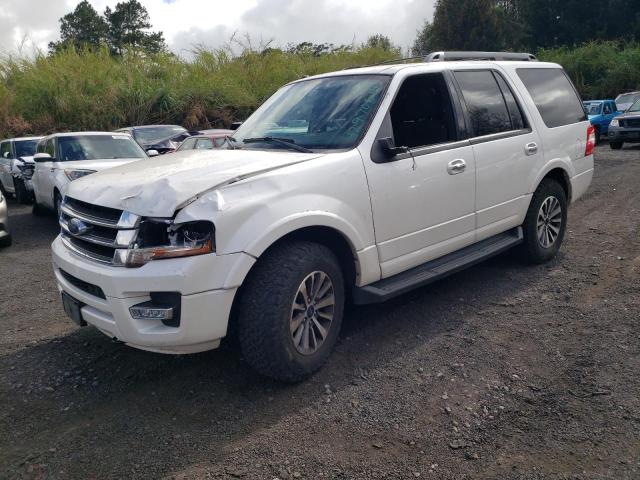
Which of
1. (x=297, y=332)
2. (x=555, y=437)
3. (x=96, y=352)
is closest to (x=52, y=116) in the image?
(x=96, y=352)

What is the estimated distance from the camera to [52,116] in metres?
19.2

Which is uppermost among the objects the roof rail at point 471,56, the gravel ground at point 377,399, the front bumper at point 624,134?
the roof rail at point 471,56

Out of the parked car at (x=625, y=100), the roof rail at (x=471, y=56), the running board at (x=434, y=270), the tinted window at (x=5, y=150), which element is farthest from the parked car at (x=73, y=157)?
the parked car at (x=625, y=100)

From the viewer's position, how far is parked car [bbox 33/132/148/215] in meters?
9.20

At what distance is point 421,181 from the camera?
427 centimetres

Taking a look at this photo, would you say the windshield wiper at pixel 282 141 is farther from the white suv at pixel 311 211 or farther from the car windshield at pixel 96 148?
the car windshield at pixel 96 148

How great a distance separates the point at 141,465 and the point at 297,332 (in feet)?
3.86

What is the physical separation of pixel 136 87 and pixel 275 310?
19.1m

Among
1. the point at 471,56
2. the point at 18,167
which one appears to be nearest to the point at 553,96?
the point at 471,56

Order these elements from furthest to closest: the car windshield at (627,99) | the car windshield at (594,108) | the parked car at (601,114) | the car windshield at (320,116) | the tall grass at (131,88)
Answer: the car windshield at (627,99) < the car windshield at (594,108) < the parked car at (601,114) < the tall grass at (131,88) < the car windshield at (320,116)

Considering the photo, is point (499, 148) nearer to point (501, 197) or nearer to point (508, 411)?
point (501, 197)

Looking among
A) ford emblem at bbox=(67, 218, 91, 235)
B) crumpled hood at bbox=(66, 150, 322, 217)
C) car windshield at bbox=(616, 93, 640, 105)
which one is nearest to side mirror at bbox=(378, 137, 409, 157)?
crumpled hood at bbox=(66, 150, 322, 217)

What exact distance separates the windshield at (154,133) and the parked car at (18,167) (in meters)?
2.42

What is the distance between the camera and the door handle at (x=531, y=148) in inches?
209
